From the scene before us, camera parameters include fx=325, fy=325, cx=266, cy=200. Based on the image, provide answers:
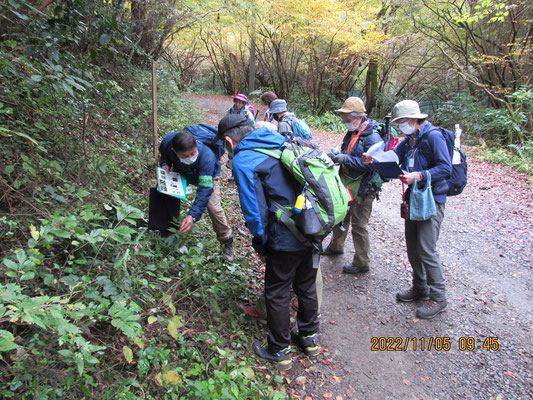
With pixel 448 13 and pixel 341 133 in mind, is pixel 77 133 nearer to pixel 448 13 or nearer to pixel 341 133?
pixel 341 133

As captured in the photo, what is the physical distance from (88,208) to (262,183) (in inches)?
61.0

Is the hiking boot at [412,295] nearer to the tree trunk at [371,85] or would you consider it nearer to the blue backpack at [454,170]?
the blue backpack at [454,170]

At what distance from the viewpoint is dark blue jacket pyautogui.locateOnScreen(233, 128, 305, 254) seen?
255cm

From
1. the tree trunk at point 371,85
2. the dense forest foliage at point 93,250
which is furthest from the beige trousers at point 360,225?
the tree trunk at point 371,85

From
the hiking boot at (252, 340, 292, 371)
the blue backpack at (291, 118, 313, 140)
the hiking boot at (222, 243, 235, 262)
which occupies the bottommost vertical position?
the hiking boot at (252, 340, 292, 371)

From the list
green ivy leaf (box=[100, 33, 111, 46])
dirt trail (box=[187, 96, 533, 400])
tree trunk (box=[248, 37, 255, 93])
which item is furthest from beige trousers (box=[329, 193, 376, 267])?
tree trunk (box=[248, 37, 255, 93])

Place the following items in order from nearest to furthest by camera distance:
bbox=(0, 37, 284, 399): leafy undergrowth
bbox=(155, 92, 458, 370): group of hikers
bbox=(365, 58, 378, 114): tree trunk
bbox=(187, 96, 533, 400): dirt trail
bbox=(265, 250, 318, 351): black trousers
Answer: bbox=(0, 37, 284, 399): leafy undergrowth < bbox=(155, 92, 458, 370): group of hikers < bbox=(265, 250, 318, 351): black trousers < bbox=(187, 96, 533, 400): dirt trail < bbox=(365, 58, 378, 114): tree trunk

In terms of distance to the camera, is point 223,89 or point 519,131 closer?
point 519,131

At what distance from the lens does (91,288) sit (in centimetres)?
235

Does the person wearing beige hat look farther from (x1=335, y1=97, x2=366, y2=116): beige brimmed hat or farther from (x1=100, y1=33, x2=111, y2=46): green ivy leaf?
(x1=100, y1=33, x2=111, y2=46): green ivy leaf

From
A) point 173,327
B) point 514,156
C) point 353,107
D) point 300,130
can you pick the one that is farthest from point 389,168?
point 514,156

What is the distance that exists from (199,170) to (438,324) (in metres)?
3.15

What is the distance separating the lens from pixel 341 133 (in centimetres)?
1552

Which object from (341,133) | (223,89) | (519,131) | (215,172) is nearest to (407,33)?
(341,133)
